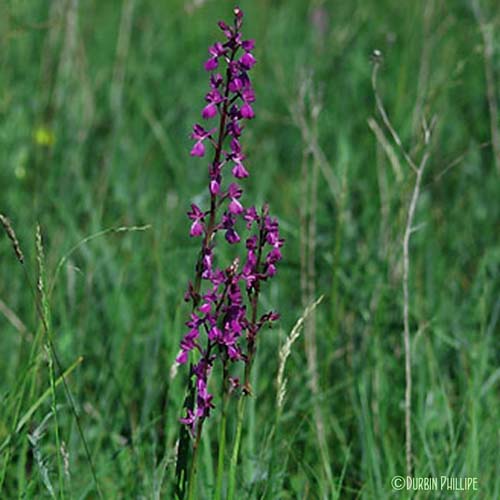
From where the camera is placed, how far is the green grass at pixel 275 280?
2.41 m

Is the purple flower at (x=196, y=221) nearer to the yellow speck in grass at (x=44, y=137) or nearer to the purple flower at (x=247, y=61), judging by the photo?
the purple flower at (x=247, y=61)

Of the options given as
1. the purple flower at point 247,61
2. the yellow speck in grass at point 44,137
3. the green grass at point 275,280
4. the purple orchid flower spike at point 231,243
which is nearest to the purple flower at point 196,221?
the purple orchid flower spike at point 231,243

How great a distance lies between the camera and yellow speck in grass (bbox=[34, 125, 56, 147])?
396 centimetres

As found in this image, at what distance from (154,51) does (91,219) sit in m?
1.99

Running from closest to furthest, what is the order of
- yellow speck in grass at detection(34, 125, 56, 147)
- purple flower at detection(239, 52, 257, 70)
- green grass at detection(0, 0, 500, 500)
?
purple flower at detection(239, 52, 257, 70) → green grass at detection(0, 0, 500, 500) → yellow speck in grass at detection(34, 125, 56, 147)

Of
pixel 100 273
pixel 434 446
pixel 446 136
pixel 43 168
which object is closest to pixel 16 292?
pixel 100 273

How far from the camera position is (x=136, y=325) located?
304 centimetres

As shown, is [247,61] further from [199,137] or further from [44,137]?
[44,137]

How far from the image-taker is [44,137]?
400 centimetres

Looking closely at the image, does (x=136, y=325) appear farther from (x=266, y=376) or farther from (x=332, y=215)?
(x=332, y=215)

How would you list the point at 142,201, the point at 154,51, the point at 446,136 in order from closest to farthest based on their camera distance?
1. the point at 142,201
2. the point at 446,136
3. the point at 154,51

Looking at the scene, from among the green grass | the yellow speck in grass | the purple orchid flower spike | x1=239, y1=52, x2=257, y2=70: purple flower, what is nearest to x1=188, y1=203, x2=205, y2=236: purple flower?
the purple orchid flower spike

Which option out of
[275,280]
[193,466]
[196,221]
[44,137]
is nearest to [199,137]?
[196,221]

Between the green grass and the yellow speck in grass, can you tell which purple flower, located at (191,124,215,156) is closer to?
the green grass
